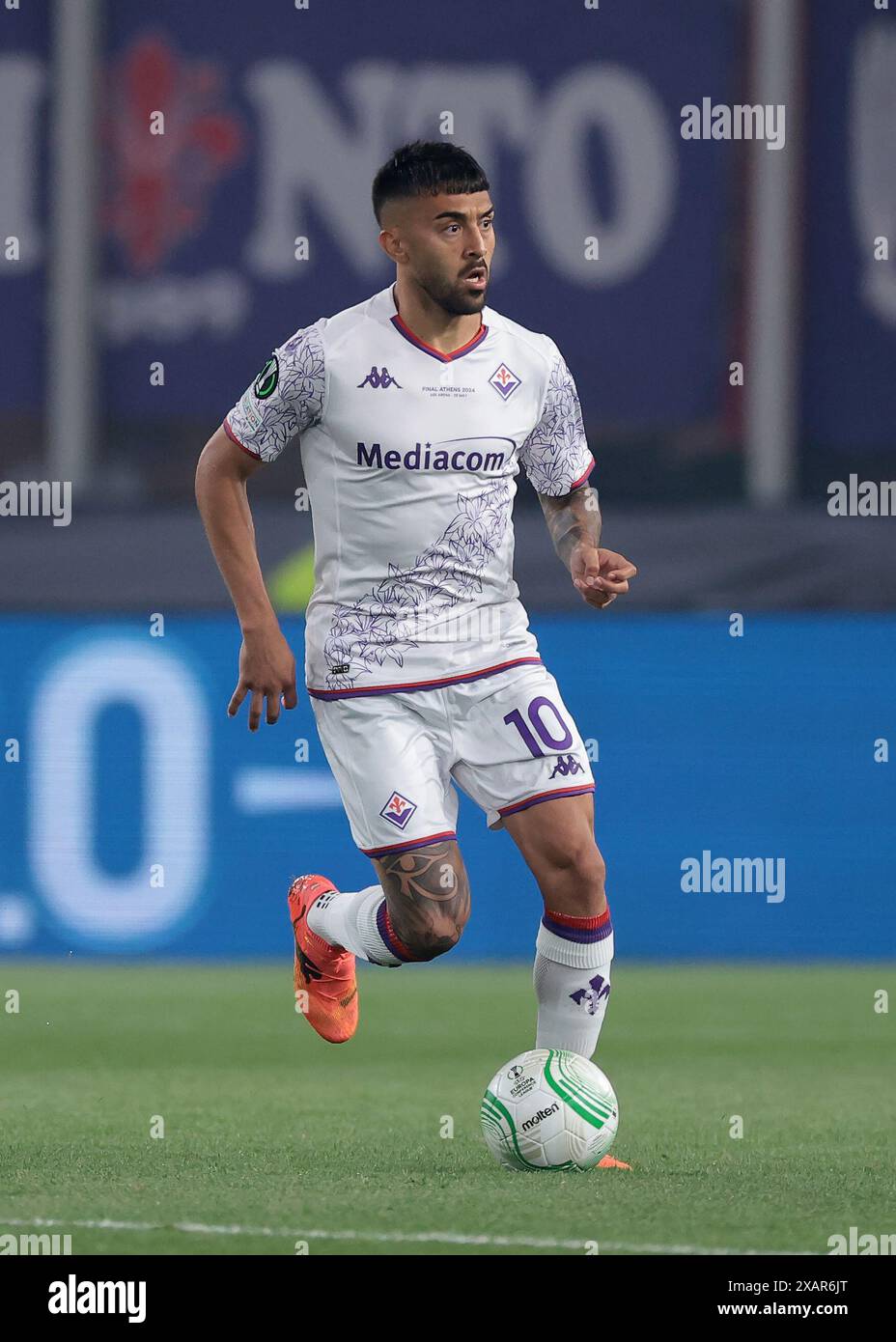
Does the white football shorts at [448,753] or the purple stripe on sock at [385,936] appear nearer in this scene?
the white football shorts at [448,753]

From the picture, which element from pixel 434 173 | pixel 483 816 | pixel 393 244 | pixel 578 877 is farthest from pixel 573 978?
pixel 483 816

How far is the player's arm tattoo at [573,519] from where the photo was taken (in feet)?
19.9

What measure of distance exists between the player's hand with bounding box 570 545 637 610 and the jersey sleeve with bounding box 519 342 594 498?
28cm

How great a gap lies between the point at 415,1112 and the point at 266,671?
159cm

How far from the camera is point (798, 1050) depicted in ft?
27.7

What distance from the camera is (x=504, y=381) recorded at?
5891mm

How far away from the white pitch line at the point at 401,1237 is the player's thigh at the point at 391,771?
124 cm

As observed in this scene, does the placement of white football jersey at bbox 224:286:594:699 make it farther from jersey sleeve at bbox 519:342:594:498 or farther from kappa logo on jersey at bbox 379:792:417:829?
kappa logo on jersey at bbox 379:792:417:829

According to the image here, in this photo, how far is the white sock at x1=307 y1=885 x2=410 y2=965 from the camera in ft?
19.3

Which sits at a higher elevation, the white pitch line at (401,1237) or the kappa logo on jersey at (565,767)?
the kappa logo on jersey at (565,767)

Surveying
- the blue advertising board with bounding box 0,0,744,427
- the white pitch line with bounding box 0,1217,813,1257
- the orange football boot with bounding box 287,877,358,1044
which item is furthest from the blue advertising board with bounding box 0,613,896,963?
the white pitch line with bounding box 0,1217,813,1257

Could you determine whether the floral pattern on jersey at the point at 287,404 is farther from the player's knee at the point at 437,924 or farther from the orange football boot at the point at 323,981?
the orange football boot at the point at 323,981

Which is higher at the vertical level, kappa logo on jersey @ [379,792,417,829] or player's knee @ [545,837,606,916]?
kappa logo on jersey @ [379,792,417,829]

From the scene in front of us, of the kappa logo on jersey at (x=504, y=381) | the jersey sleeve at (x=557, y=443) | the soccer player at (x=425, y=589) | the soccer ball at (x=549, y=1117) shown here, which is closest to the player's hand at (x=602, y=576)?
the soccer player at (x=425, y=589)
